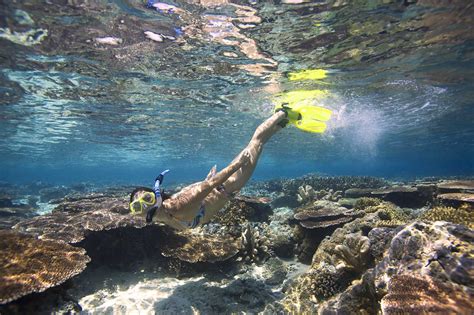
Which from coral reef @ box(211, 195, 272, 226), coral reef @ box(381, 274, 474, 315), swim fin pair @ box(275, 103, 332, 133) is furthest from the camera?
coral reef @ box(211, 195, 272, 226)

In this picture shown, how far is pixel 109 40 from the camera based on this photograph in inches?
467

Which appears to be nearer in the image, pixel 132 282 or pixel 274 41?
pixel 132 282

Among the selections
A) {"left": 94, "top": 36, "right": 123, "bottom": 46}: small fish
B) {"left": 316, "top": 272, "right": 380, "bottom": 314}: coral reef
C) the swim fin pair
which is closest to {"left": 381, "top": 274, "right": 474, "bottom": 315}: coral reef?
{"left": 316, "top": 272, "right": 380, "bottom": 314}: coral reef

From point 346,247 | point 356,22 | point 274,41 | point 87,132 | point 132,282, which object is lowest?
point 87,132

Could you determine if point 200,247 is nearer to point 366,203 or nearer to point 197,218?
point 197,218

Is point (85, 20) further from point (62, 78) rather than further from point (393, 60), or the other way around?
point (393, 60)

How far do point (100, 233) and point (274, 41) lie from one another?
420 inches

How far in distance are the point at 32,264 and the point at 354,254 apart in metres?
5.76

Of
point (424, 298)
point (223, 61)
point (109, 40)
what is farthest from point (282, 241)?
point (109, 40)

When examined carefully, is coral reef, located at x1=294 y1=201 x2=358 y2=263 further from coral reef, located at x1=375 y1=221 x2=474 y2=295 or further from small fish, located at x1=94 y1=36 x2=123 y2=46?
small fish, located at x1=94 y1=36 x2=123 y2=46

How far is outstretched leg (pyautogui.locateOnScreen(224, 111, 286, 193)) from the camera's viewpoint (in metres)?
6.33

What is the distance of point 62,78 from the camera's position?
16047mm

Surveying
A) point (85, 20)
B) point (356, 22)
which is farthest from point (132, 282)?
point (356, 22)

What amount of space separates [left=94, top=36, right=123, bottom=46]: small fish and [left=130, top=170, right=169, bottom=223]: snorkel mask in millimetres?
9842
